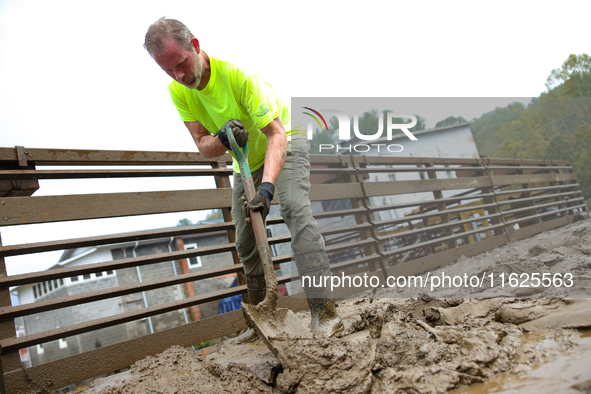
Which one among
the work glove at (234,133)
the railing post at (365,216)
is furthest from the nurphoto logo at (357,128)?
the work glove at (234,133)

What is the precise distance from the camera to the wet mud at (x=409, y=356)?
1158 mm

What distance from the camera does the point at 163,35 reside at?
1819 mm

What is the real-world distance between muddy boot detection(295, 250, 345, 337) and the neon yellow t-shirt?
2.51 ft

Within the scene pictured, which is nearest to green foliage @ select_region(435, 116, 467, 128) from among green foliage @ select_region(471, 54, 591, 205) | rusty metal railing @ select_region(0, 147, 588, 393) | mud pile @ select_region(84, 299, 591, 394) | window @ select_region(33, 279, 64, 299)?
green foliage @ select_region(471, 54, 591, 205)

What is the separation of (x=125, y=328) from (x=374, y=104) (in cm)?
1518

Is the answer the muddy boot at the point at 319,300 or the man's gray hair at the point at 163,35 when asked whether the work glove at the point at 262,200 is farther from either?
the man's gray hair at the point at 163,35

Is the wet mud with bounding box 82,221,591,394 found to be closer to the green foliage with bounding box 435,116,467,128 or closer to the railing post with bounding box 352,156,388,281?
the green foliage with bounding box 435,116,467,128

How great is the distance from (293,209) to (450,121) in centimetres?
140

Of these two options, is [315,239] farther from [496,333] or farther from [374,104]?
[374,104]

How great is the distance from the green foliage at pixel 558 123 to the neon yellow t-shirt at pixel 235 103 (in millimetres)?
1431

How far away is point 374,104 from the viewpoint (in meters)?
3.13

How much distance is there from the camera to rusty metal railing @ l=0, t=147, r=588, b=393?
7.22 ft

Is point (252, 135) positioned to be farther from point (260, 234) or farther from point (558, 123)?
point (558, 123)

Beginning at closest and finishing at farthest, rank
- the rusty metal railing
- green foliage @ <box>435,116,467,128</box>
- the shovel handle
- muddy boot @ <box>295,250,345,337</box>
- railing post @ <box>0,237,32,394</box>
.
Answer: the shovel handle → muddy boot @ <box>295,250,345,337</box> → railing post @ <box>0,237,32,394</box> → the rusty metal railing → green foliage @ <box>435,116,467,128</box>
